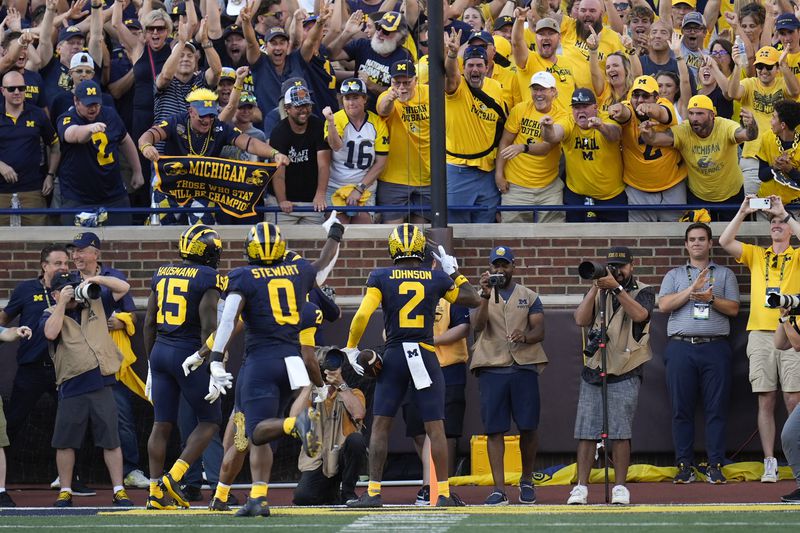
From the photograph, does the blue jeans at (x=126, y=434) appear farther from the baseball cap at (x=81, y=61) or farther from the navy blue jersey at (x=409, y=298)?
the navy blue jersey at (x=409, y=298)

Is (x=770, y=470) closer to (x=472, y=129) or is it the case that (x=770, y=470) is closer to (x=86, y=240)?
(x=472, y=129)

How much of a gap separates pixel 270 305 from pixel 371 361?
1.08 metres

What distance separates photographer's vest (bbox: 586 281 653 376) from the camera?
11531 mm

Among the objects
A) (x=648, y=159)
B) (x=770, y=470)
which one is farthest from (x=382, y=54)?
(x=770, y=470)

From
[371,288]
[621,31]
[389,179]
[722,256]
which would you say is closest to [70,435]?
[371,288]

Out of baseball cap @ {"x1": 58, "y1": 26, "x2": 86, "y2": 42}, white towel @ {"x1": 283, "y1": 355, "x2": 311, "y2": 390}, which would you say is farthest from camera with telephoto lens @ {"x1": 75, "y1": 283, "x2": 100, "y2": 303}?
baseball cap @ {"x1": 58, "y1": 26, "x2": 86, "y2": 42}

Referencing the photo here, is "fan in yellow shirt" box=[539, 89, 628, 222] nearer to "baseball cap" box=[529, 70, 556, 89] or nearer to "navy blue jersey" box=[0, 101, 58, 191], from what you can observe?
"baseball cap" box=[529, 70, 556, 89]

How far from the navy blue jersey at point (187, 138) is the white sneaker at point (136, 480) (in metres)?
3.02

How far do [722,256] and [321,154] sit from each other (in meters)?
3.93

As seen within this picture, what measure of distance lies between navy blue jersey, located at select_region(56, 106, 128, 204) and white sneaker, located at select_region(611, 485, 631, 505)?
5.80 metres

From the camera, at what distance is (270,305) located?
9922 mm

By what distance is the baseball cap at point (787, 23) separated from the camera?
45.2ft

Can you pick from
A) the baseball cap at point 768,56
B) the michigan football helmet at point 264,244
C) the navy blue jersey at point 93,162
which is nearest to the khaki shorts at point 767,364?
the baseball cap at point 768,56

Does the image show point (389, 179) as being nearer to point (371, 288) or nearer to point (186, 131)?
point (186, 131)
